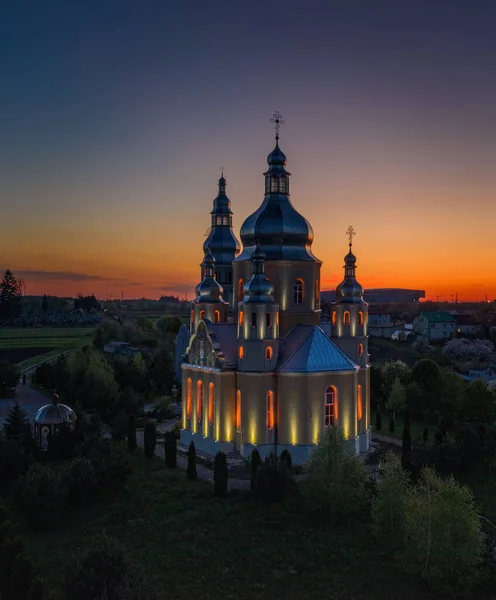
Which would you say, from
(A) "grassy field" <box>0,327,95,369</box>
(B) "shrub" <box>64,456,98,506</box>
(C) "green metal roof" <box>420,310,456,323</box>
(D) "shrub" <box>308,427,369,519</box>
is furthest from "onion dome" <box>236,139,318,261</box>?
(C) "green metal roof" <box>420,310,456,323</box>

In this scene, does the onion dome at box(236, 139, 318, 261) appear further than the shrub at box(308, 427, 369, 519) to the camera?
Yes

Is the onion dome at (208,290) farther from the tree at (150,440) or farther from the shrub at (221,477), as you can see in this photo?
the shrub at (221,477)

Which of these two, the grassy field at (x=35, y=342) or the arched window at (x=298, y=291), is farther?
the grassy field at (x=35, y=342)

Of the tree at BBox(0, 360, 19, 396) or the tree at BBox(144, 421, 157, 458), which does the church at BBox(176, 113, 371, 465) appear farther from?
the tree at BBox(0, 360, 19, 396)

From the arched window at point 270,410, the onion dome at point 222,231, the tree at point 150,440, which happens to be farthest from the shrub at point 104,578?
the onion dome at point 222,231

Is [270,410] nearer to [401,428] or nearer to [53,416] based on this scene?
[53,416]

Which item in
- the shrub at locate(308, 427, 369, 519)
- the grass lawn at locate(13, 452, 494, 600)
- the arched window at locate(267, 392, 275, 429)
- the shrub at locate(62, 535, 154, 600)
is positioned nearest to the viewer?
the shrub at locate(62, 535, 154, 600)
